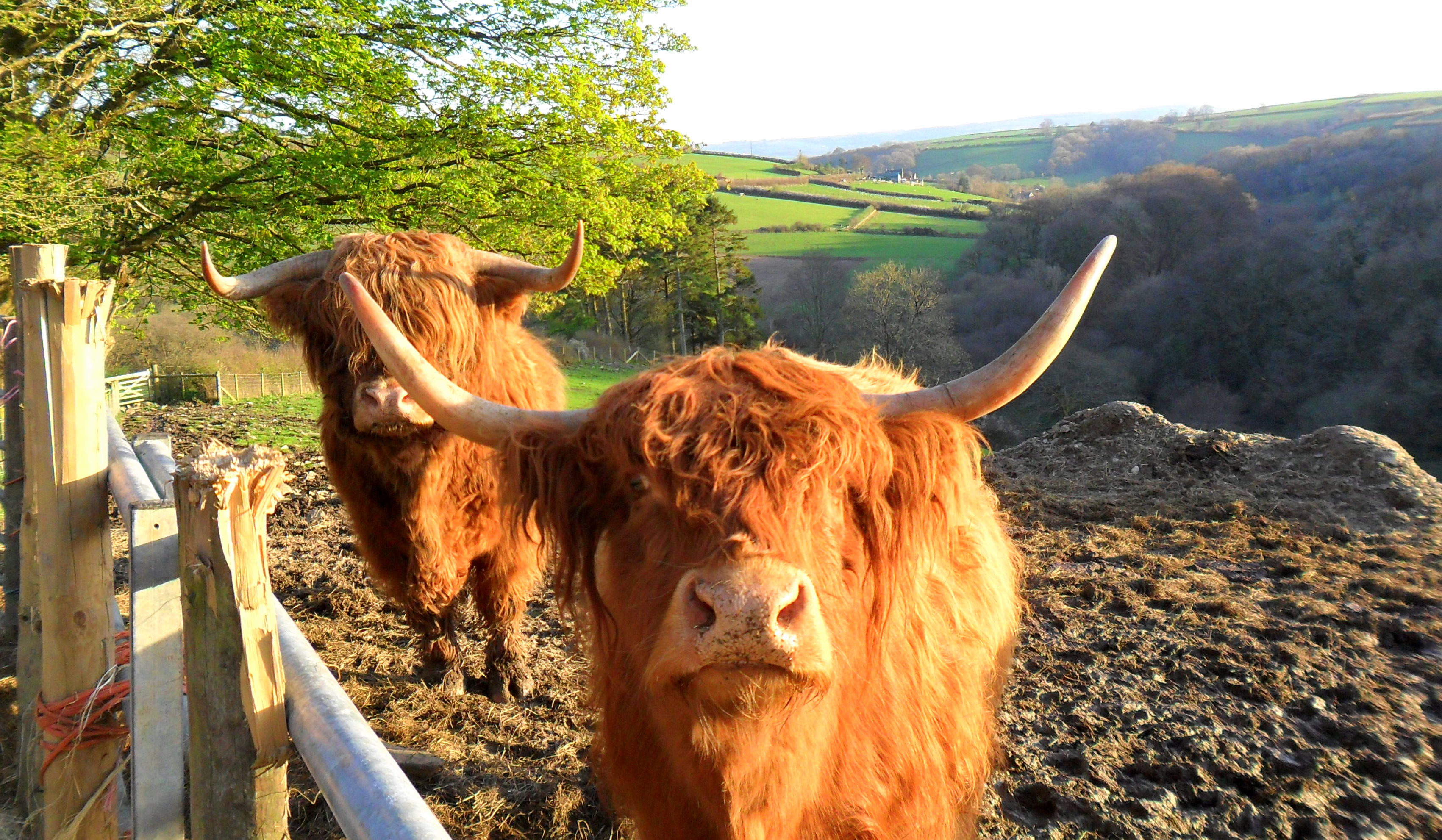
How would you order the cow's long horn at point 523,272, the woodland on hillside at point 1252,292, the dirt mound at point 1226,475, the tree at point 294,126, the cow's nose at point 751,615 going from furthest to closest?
the woodland on hillside at point 1252,292 < the tree at point 294,126 < the dirt mound at point 1226,475 < the cow's long horn at point 523,272 < the cow's nose at point 751,615

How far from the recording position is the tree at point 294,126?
8.78 m

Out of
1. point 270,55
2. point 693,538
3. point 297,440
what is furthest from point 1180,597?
point 270,55

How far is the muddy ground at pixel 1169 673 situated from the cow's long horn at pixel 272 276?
192 cm

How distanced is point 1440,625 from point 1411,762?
1.68 m

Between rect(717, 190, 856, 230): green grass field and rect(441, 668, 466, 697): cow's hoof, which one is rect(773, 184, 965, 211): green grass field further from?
rect(441, 668, 466, 697): cow's hoof

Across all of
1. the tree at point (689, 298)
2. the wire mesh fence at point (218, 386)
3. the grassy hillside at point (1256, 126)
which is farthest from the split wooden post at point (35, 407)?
the grassy hillside at point (1256, 126)

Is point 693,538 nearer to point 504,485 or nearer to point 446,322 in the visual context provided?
point 504,485

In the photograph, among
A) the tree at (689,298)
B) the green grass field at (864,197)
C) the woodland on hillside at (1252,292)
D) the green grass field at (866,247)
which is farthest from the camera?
the green grass field at (864,197)

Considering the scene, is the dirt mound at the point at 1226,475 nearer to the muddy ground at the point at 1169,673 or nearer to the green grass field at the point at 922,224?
the muddy ground at the point at 1169,673

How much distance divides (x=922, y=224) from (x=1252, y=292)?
20158 mm

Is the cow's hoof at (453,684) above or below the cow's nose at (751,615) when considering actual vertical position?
below

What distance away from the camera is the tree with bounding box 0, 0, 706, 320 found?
8781 mm

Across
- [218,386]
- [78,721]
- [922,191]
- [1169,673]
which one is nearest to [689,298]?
[218,386]

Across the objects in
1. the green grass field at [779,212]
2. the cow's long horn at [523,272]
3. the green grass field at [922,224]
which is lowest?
the cow's long horn at [523,272]
